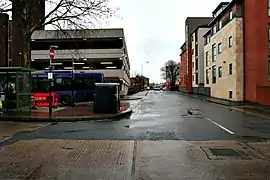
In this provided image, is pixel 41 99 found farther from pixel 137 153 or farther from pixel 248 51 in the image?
pixel 248 51

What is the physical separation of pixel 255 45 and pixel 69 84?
59.6 ft

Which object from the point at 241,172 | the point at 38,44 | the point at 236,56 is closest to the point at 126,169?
the point at 241,172

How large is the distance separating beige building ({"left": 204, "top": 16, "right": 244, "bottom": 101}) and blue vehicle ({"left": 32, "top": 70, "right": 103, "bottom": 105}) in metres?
14.2

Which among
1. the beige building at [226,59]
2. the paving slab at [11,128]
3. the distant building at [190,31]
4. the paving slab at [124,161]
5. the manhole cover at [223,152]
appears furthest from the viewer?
the distant building at [190,31]

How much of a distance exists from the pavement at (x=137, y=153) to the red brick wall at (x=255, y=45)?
23401 millimetres

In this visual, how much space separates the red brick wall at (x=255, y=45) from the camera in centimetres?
3659

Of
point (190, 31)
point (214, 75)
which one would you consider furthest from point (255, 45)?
point (190, 31)

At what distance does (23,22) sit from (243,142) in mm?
19245

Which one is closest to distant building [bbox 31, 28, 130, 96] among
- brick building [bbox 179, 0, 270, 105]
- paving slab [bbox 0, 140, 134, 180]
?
brick building [bbox 179, 0, 270, 105]

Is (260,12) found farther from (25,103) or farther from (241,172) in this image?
(241,172)

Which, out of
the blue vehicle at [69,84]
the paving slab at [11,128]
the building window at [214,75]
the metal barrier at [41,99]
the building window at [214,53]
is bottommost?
the paving slab at [11,128]

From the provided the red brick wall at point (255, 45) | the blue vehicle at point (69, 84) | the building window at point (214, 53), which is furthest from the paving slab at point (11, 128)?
the building window at point (214, 53)

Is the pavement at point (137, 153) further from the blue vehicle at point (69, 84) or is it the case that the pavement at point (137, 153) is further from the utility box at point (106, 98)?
the blue vehicle at point (69, 84)

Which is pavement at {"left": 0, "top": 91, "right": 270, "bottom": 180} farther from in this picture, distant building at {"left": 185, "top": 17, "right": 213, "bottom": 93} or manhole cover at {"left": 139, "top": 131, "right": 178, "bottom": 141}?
distant building at {"left": 185, "top": 17, "right": 213, "bottom": 93}
